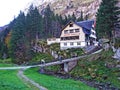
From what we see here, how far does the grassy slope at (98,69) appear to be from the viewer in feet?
151

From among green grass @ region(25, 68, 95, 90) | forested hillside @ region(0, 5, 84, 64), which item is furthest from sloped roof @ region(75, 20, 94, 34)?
green grass @ region(25, 68, 95, 90)

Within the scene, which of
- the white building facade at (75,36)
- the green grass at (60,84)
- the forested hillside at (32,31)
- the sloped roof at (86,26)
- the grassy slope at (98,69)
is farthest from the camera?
the sloped roof at (86,26)

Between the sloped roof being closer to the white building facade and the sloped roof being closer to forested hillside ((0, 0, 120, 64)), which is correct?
the white building facade

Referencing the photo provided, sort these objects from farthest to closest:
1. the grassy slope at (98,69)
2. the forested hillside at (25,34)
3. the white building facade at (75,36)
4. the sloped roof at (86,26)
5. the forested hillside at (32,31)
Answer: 1. the sloped roof at (86,26)
2. the white building facade at (75,36)
3. the forested hillside at (25,34)
4. the forested hillside at (32,31)
5. the grassy slope at (98,69)

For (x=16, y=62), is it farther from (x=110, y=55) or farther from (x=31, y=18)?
(x=110, y=55)

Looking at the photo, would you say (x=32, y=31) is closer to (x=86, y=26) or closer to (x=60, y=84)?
(x=86, y=26)

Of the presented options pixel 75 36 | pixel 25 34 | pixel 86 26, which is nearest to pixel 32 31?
pixel 25 34

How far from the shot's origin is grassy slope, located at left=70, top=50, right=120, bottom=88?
46.0m

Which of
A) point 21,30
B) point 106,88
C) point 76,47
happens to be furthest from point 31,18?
point 106,88

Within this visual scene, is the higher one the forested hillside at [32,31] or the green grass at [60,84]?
the forested hillside at [32,31]

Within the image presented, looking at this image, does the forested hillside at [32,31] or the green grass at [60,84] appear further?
the forested hillside at [32,31]

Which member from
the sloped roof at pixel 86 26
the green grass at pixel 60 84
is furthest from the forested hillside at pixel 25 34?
the green grass at pixel 60 84

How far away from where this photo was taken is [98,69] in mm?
50875

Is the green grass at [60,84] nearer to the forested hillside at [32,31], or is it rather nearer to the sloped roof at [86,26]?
the forested hillside at [32,31]
